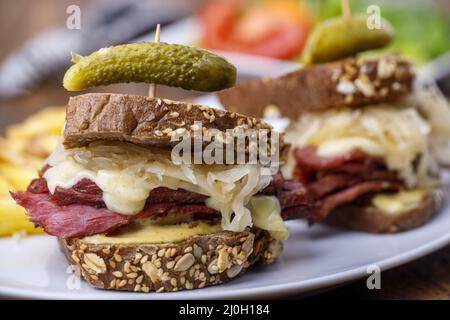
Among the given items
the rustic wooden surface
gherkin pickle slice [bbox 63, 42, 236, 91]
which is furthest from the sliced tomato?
gherkin pickle slice [bbox 63, 42, 236, 91]

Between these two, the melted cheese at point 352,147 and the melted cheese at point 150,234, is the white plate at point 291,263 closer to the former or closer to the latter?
the melted cheese at point 150,234

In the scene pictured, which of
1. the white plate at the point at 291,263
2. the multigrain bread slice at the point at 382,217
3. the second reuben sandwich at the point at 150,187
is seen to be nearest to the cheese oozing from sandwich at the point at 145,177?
the second reuben sandwich at the point at 150,187

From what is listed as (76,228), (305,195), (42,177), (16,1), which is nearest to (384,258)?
(305,195)

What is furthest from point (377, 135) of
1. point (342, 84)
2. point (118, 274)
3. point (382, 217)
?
point (118, 274)

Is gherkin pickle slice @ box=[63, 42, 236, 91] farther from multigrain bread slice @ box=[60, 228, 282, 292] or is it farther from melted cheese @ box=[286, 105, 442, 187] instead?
melted cheese @ box=[286, 105, 442, 187]

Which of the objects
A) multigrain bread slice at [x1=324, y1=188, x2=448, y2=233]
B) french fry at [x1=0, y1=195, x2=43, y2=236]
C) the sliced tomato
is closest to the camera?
french fry at [x1=0, y1=195, x2=43, y2=236]

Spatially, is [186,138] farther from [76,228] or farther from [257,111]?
[257,111]

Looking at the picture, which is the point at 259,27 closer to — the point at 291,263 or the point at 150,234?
the point at 291,263
